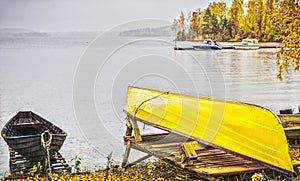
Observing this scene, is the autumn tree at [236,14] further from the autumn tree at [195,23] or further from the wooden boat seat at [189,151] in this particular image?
the wooden boat seat at [189,151]

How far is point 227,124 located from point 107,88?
24.4ft

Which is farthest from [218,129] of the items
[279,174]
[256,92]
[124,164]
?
[256,92]

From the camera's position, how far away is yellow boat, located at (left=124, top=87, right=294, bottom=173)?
3965 mm

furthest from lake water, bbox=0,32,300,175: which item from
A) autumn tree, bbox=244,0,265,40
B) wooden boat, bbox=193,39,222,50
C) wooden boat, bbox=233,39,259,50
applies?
wooden boat, bbox=193,39,222,50

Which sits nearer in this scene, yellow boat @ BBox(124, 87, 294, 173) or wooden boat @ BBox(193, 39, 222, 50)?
yellow boat @ BBox(124, 87, 294, 173)

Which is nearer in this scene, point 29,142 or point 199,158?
point 199,158

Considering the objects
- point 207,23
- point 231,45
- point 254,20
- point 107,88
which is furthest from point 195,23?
point 107,88

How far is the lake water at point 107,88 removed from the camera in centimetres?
565

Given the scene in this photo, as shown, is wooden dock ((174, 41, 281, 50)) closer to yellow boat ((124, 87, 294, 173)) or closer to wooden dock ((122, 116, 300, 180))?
wooden dock ((122, 116, 300, 180))

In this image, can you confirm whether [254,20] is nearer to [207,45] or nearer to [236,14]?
[236,14]

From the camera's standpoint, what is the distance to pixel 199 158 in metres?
4.52

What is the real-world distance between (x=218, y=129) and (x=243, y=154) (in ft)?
1.10

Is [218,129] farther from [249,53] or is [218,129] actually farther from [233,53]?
[233,53]

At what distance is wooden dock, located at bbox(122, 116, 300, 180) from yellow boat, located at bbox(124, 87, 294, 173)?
102 millimetres
